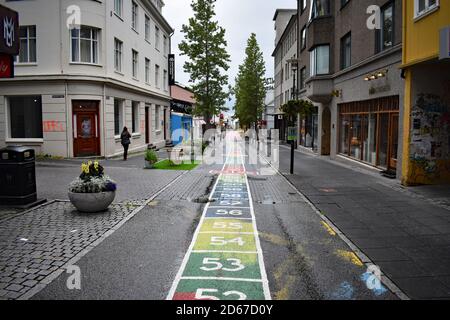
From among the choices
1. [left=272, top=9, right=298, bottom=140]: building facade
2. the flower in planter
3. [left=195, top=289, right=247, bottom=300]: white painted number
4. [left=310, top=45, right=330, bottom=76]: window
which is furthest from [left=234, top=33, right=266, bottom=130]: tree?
[left=195, top=289, right=247, bottom=300]: white painted number

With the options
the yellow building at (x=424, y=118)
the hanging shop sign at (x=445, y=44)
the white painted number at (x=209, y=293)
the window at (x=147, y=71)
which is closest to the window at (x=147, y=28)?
the window at (x=147, y=71)

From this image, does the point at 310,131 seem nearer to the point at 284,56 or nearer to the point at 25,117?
the point at 284,56

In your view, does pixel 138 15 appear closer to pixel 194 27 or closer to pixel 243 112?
pixel 194 27

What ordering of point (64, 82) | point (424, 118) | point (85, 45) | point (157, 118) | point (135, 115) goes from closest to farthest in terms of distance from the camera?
point (424, 118) → point (64, 82) → point (85, 45) → point (135, 115) → point (157, 118)

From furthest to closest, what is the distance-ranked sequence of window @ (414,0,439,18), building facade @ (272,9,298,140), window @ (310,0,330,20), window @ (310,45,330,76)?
building facade @ (272,9,298,140), window @ (310,45,330,76), window @ (310,0,330,20), window @ (414,0,439,18)

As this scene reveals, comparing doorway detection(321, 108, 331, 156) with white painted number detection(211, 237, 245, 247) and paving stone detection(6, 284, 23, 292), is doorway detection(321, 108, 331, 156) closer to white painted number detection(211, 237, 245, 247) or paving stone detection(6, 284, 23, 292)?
white painted number detection(211, 237, 245, 247)

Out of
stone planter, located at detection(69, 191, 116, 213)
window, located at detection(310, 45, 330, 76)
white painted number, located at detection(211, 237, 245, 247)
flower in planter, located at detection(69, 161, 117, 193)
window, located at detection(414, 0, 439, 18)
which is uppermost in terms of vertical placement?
window, located at detection(310, 45, 330, 76)

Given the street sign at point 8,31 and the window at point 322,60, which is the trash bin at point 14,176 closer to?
the street sign at point 8,31

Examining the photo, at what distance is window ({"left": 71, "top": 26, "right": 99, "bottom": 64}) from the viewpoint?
69.6 ft

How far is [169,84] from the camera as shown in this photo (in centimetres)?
3947

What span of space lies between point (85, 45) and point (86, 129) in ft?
14.3

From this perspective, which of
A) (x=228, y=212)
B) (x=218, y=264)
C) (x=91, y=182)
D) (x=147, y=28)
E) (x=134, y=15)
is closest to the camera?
(x=218, y=264)

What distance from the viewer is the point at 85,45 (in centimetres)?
2158

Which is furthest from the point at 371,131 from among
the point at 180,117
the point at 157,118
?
the point at 180,117
